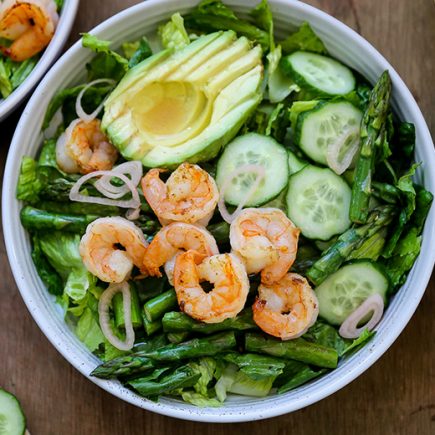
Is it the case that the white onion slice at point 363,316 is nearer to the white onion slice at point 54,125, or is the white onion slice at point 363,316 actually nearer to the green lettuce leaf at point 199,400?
the green lettuce leaf at point 199,400

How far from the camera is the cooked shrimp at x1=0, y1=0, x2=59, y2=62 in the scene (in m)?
3.10

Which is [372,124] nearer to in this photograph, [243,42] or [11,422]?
[243,42]

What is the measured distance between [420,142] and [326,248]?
51 cm

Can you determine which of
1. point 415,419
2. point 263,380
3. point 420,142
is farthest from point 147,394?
point 420,142

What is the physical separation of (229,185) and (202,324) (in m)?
0.51

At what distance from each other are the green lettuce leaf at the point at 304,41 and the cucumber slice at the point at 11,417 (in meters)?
1.74

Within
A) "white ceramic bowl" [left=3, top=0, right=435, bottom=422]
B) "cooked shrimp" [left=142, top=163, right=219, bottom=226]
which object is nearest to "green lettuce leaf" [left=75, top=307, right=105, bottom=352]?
"white ceramic bowl" [left=3, top=0, right=435, bottom=422]

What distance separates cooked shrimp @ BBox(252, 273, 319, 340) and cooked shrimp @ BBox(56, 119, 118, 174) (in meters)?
0.77

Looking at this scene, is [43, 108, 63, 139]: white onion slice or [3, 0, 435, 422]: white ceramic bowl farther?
[43, 108, 63, 139]: white onion slice

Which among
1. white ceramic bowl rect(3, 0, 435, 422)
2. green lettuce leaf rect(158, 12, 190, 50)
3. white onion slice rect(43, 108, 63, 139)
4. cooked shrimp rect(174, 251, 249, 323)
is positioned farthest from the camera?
white onion slice rect(43, 108, 63, 139)

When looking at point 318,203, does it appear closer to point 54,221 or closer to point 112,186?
point 112,186

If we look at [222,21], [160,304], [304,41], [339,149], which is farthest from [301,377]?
[222,21]

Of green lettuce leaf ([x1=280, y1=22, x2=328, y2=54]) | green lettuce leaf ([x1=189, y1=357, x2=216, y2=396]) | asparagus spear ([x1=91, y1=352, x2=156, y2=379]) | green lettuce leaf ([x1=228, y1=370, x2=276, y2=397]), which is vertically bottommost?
green lettuce leaf ([x1=228, y1=370, x2=276, y2=397])

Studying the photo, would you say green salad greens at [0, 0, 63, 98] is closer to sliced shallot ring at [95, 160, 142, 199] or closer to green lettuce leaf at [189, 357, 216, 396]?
sliced shallot ring at [95, 160, 142, 199]
